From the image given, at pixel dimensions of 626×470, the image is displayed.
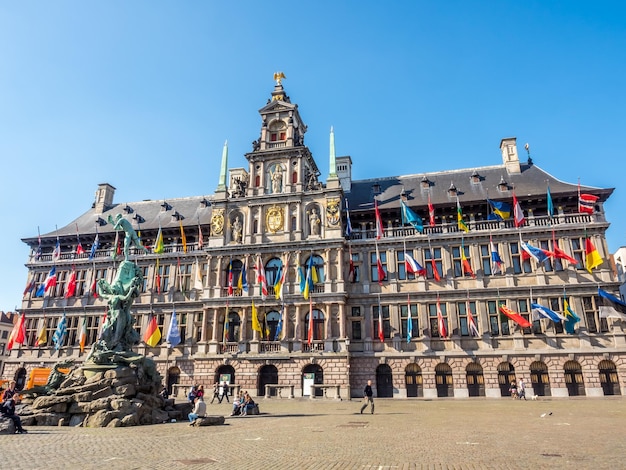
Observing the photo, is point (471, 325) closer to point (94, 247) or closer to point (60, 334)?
point (94, 247)

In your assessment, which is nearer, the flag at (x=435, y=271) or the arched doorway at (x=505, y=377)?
the arched doorway at (x=505, y=377)

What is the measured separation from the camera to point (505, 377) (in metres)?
35.2

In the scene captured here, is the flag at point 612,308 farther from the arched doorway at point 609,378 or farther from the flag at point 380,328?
the flag at point 380,328

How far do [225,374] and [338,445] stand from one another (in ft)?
89.6

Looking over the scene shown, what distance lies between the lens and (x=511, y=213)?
3894 centimetres

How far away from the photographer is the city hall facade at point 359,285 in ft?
116

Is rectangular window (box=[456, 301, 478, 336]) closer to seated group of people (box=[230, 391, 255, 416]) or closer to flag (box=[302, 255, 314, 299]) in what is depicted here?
flag (box=[302, 255, 314, 299])

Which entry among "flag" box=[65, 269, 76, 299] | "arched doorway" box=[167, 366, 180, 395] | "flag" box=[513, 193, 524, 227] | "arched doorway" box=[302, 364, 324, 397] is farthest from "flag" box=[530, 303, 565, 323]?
"flag" box=[65, 269, 76, 299]

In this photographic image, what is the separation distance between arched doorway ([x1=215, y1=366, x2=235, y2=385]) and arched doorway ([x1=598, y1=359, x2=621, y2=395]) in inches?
1114

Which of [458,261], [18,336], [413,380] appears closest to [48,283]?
[18,336]

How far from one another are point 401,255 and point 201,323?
19.0m

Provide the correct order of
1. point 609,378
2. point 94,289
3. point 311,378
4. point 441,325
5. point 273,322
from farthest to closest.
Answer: point 94,289, point 273,322, point 311,378, point 441,325, point 609,378

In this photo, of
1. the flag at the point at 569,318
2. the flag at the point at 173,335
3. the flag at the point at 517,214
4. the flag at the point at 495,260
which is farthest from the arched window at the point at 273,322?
the flag at the point at 569,318

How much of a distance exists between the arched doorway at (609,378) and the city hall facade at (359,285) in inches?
2.9
